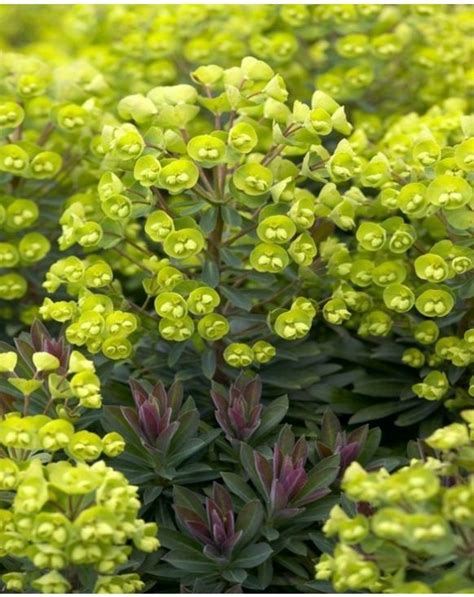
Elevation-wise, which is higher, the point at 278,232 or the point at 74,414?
the point at 278,232

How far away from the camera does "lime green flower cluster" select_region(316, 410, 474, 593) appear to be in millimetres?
1424

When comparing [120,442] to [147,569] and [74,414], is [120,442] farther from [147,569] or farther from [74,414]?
[147,569]

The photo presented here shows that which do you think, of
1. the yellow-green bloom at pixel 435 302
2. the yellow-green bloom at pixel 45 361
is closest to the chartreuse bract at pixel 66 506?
the yellow-green bloom at pixel 45 361

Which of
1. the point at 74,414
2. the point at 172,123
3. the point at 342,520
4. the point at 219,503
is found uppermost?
the point at 172,123

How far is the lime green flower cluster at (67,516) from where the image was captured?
153 cm

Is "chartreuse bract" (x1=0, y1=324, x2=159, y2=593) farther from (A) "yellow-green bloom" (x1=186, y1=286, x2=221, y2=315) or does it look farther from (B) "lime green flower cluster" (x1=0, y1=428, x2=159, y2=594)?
(A) "yellow-green bloom" (x1=186, y1=286, x2=221, y2=315)

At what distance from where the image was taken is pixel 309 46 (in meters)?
3.25

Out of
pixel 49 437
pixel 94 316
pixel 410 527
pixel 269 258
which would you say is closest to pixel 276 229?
pixel 269 258

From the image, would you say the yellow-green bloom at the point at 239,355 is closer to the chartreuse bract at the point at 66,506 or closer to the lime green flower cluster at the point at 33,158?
the chartreuse bract at the point at 66,506

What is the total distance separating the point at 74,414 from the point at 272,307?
56 centimetres

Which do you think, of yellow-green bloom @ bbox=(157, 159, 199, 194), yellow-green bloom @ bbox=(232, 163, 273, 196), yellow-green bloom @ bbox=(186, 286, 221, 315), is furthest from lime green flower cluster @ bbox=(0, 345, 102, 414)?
yellow-green bloom @ bbox=(232, 163, 273, 196)

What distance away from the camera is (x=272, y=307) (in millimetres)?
2193

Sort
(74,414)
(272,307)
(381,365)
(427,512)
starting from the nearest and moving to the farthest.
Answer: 1. (427,512)
2. (74,414)
3. (272,307)
4. (381,365)

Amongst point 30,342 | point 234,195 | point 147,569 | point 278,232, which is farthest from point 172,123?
point 147,569
